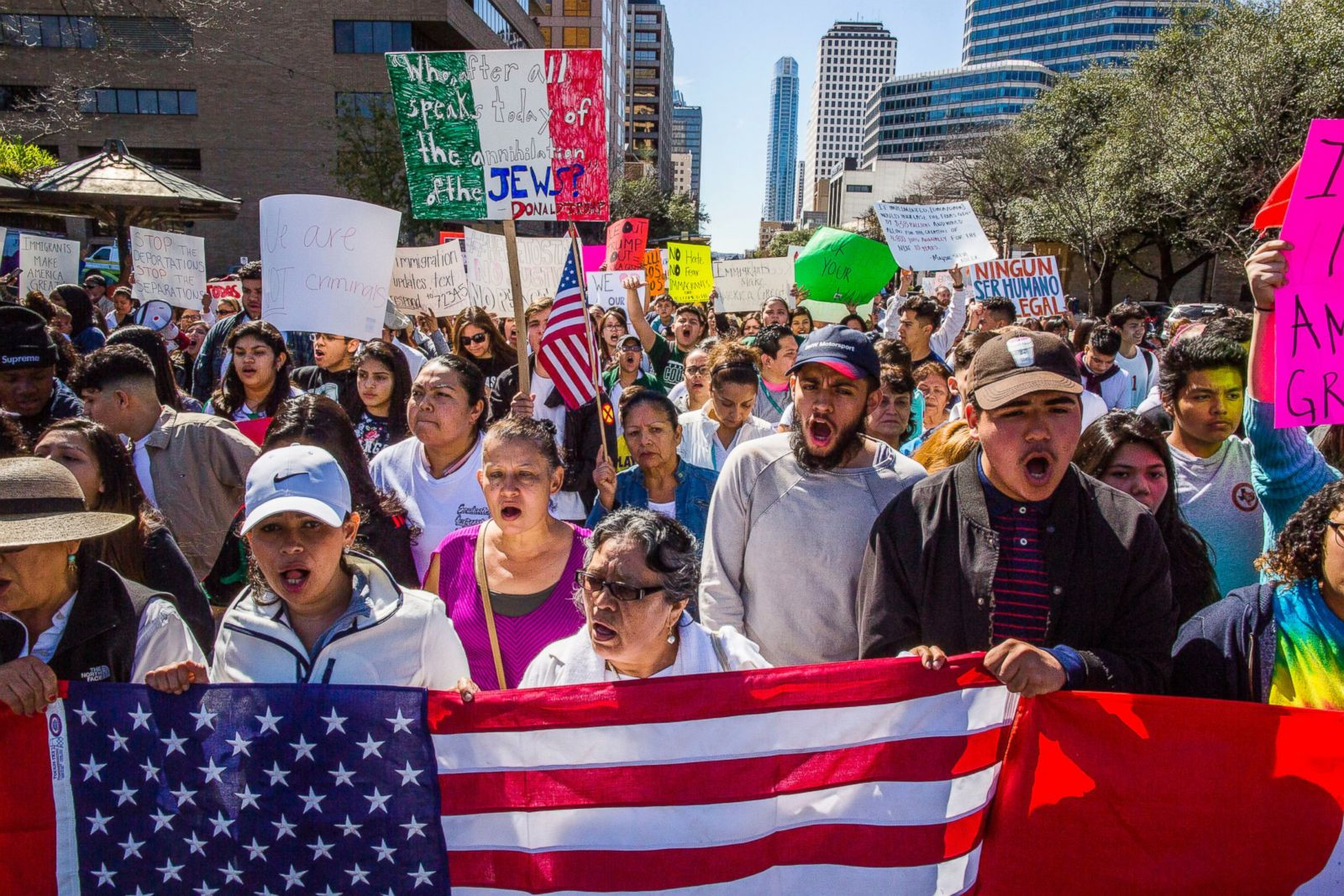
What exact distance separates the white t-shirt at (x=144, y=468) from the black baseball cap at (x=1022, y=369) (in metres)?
3.26

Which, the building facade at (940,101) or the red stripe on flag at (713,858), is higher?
the building facade at (940,101)

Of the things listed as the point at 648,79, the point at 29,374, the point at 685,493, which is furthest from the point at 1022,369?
the point at 648,79

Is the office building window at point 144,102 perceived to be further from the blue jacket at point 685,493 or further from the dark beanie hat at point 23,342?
the blue jacket at point 685,493

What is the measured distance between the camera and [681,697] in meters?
2.31

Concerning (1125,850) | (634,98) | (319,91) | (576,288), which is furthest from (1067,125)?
(634,98)

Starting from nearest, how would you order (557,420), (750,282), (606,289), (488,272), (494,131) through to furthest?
(494,131), (557,420), (488,272), (606,289), (750,282)

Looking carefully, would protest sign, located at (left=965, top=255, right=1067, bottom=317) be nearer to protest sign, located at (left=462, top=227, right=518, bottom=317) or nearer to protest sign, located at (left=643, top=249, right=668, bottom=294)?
protest sign, located at (left=643, top=249, right=668, bottom=294)

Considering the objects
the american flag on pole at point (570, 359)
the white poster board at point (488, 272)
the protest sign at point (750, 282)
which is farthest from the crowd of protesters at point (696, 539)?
the protest sign at point (750, 282)

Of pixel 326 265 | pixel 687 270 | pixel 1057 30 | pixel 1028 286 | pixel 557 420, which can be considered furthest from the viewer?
pixel 1057 30

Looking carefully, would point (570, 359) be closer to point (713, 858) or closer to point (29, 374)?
point (29, 374)

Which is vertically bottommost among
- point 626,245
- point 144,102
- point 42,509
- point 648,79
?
point 42,509

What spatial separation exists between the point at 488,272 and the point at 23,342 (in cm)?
499

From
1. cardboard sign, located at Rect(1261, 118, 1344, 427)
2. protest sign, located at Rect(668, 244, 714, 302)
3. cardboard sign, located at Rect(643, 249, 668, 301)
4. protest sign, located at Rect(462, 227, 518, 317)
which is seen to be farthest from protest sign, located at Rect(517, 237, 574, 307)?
cardboard sign, located at Rect(1261, 118, 1344, 427)

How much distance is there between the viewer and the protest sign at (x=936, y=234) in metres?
10.8
